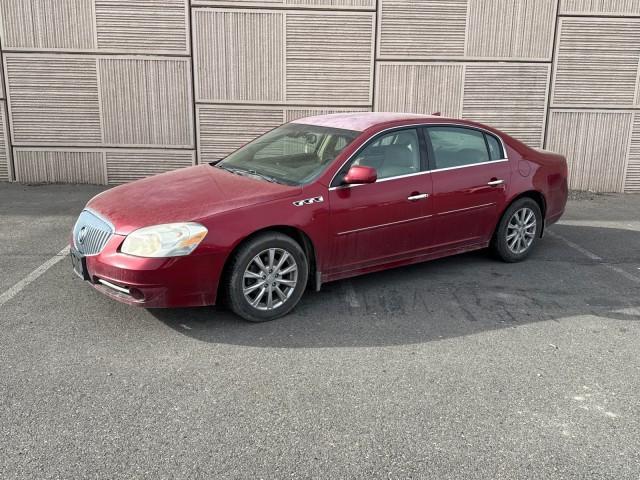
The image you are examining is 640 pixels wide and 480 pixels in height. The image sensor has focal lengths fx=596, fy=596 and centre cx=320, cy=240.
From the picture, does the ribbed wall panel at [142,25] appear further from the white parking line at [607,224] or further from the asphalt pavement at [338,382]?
the white parking line at [607,224]

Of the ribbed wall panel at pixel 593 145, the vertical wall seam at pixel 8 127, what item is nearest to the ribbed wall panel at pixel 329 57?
the ribbed wall panel at pixel 593 145

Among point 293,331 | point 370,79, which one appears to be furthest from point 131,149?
point 293,331

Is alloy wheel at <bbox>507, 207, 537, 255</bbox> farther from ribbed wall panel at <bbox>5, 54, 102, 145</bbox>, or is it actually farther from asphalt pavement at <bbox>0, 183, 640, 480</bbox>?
ribbed wall panel at <bbox>5, 54, 102, 145</bbox>

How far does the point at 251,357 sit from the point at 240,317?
63 cm

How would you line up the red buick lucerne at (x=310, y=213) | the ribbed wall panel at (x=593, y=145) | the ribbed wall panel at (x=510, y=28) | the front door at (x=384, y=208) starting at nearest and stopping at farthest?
the red buick lucerne at (x=310, y=213)
the front door at (x=384, y=208)
the ribbed wall panel at (x=510, y=28)
the ribbed wall panel at (x=593, y=145)

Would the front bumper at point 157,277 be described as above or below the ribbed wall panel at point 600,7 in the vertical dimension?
below

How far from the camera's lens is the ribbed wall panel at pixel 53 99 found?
9.45 metres

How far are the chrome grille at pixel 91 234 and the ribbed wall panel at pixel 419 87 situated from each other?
6204mm

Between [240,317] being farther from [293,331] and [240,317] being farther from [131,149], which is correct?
[131,149]

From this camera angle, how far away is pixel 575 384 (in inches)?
143

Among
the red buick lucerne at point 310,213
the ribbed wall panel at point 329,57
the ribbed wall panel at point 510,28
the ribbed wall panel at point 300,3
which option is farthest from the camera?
the ribbed wall panel at point 510,28

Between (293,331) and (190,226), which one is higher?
(190,226)

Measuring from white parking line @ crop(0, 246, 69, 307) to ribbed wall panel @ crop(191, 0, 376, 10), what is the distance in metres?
4.90

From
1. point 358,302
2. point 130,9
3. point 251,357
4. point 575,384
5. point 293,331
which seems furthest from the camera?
point 130,9
